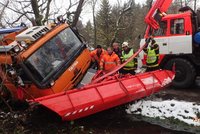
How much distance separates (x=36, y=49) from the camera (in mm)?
6758

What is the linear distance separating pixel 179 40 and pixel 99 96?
4.45 m

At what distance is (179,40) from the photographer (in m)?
9.95

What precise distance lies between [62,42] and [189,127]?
11.0 feet

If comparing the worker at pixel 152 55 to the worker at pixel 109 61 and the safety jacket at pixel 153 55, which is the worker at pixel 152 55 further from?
the worker at pixel 109 61

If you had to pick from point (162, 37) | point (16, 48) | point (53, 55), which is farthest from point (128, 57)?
point (16, 48)

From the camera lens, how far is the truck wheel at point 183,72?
998 centimetres

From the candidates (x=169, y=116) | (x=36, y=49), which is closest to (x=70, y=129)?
(x=36, y=49)

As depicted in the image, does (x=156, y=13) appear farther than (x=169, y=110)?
Yes

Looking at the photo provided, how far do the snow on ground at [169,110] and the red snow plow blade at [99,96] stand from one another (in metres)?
0.45

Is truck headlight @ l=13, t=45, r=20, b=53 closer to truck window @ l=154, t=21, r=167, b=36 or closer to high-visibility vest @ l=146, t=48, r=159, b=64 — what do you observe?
high-visibility vest @ l=146, t=48, r=159, b=64

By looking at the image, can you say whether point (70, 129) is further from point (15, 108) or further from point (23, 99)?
point (15, 108)

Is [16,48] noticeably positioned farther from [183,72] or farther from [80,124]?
[183,72]

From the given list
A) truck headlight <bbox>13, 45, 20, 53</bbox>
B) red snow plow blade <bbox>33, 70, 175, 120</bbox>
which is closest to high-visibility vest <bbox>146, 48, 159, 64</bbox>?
red snow plow blade <bbox>33, 70, 175, 120</bbox>

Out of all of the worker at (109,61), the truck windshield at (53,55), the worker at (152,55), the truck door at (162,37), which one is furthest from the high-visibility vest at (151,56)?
the truck windshield at (53,55)
